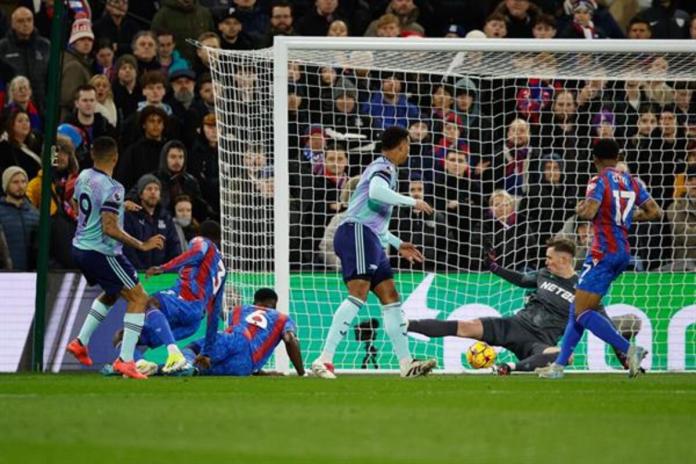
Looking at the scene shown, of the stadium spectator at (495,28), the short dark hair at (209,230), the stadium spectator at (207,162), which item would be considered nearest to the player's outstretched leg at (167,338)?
the short dark hair at (209,230)

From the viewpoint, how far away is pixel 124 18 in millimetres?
21312

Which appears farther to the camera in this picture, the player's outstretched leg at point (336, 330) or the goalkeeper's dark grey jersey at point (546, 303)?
the goalkeeper's dark grey jersey at point (546, 303)

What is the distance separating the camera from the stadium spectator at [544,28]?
2162 centimetres

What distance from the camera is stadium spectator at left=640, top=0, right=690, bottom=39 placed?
22.5 m

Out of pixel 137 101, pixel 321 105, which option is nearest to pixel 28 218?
pixel 137 101

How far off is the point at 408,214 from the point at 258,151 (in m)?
2.43

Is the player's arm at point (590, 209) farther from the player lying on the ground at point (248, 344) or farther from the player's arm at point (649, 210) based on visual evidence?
the player lying on the ground at point (248, 344)

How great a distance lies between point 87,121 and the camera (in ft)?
63.5

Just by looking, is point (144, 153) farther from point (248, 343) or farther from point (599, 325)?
→ point (599, 325)

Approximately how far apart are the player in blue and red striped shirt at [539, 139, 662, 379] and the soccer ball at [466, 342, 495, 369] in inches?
Result: 66.7

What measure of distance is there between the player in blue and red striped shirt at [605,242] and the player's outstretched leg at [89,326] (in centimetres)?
462

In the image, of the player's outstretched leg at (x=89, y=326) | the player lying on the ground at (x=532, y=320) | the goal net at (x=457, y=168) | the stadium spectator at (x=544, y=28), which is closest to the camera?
the player's outstretched leg at (x=89, y=326)

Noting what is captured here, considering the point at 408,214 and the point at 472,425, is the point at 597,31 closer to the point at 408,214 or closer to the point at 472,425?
the point at 408,214

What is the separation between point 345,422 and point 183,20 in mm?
12570
